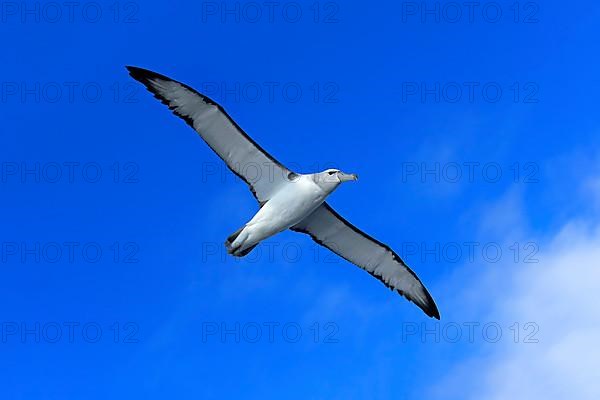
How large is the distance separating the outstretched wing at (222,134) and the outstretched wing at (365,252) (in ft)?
7.70

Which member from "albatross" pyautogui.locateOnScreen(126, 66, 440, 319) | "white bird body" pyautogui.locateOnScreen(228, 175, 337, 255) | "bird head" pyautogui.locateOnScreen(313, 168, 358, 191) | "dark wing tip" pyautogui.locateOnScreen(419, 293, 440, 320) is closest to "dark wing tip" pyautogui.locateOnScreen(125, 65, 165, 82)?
"albatross" pyautogui.locateOnScreen(126, 66, 440, 319)

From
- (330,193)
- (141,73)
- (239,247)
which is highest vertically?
(141,73)

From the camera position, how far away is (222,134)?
24.2 m

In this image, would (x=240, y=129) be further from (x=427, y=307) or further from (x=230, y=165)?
(x=427, y=307)

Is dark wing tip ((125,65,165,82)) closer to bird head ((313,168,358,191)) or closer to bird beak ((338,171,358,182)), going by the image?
bird head ((313,168,358,191))

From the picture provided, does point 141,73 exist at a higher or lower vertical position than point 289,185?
higher

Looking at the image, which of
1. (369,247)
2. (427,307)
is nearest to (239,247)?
(369,247)

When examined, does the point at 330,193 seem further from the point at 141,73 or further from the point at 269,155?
the point at 141,73

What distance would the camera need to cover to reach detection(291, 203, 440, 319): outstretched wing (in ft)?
87.3

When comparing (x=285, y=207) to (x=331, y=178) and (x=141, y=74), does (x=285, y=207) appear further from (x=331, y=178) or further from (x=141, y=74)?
(x=141, y=74)

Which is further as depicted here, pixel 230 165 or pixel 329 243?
pixel 329 243

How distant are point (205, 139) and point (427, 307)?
33.3 ft

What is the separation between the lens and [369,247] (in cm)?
2712

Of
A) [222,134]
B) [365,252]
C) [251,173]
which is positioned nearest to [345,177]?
[251,173]
